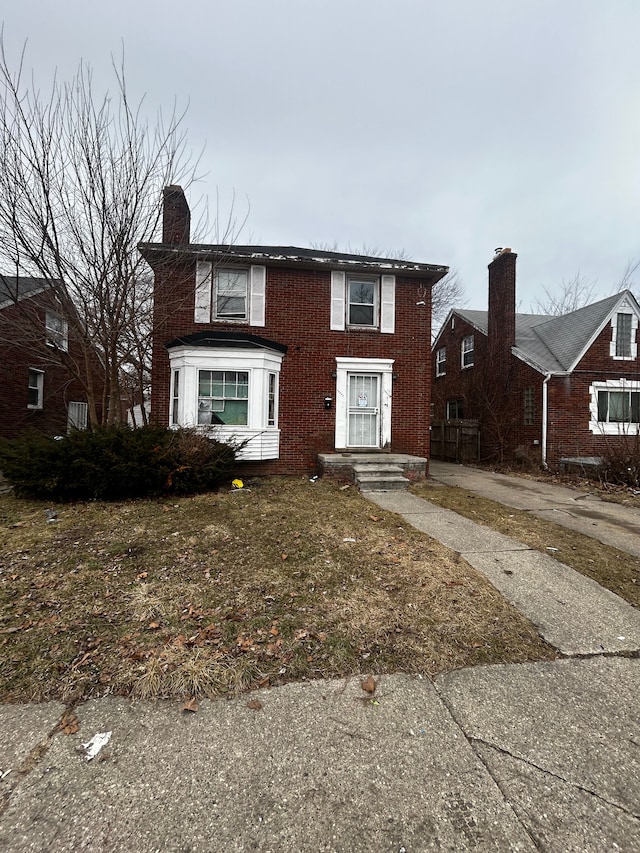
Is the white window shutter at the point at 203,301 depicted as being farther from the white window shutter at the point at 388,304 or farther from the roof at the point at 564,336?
the roof at the point at 564,336

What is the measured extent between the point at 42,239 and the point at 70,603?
761cm

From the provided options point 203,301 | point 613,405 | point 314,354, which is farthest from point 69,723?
point 613,405

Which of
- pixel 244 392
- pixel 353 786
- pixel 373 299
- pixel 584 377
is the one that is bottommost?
pixel 353 786

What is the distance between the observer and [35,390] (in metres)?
16.4

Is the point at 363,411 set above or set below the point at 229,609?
above

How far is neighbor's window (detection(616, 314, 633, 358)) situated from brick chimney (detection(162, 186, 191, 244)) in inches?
580

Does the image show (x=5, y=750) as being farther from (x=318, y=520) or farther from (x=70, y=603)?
(x=318, y=520)

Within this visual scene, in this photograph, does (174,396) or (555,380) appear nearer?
(174,396)

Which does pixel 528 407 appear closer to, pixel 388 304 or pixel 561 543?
pixel 388 304

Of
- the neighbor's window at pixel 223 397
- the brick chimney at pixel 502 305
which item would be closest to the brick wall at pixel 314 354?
the neighbor's window at pixel 223 397

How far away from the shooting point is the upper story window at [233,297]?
9.92 meters

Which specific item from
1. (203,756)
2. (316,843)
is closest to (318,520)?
(203,756)

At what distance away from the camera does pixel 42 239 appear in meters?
7.64

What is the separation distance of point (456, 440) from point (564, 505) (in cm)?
875
